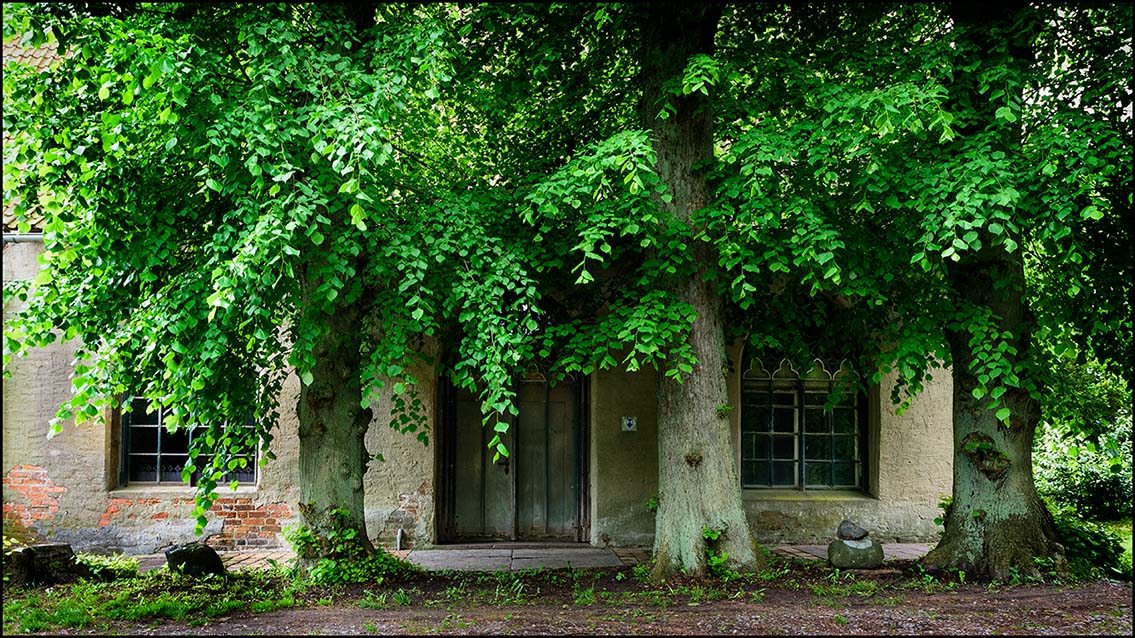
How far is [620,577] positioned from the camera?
752 cm

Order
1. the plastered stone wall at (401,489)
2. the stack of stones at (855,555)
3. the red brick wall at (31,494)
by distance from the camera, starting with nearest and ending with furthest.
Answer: the stack of stones at (855,555), the red brick wall at (31,494), the plastered stone wall at (401,489)

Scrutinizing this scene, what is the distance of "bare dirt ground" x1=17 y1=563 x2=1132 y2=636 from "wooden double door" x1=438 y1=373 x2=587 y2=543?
2524 mm

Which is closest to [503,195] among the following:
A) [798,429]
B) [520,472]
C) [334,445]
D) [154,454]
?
[334,445]

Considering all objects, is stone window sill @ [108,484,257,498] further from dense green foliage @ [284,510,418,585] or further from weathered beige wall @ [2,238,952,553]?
dense green foliage @ [284,510,418,585]

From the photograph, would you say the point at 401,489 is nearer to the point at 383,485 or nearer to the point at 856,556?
the point at 383,485

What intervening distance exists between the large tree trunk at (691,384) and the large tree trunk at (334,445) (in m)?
2.77

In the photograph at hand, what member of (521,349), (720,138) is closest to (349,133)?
(521,349)

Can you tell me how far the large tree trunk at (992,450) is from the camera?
7289 mm

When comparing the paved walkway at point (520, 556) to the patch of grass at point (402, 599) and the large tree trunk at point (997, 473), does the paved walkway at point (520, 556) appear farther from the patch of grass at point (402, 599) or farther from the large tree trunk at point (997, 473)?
the patch of grass at point (402, 599)

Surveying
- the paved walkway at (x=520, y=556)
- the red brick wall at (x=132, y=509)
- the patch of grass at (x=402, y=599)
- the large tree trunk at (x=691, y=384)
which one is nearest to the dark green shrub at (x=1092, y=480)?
the paved walkway at (x=520, y=556)

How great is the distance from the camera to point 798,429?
1049 cm

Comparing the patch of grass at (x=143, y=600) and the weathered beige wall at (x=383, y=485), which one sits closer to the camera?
the patch of grass at (x=143, y=600)

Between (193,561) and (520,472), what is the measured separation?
13.1 feet

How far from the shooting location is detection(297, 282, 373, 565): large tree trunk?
722 cm
